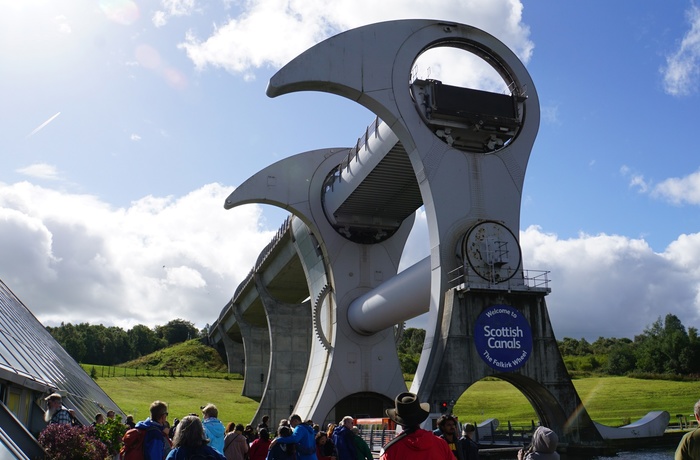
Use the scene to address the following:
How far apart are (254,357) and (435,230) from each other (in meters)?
45.4

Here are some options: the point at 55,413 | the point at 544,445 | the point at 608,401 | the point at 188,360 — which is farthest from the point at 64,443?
the point at 188,360

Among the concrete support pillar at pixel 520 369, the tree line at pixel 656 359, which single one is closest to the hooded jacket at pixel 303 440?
the concrete support pillar at pixel 520 369

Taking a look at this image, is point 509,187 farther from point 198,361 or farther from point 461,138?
point 198,361

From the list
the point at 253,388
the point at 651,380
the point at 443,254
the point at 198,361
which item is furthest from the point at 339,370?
the point at 198,361

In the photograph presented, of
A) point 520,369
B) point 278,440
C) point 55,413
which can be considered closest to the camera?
point 278,440

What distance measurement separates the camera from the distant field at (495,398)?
44.0 meters

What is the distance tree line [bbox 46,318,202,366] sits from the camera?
118769 mm

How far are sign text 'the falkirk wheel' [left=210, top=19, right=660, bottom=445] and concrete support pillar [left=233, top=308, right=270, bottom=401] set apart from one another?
3031 centimetres

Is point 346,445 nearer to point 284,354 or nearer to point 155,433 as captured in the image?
point 155,433

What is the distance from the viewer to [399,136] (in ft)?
74.0

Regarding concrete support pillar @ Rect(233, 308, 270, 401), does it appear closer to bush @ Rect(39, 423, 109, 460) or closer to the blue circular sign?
the blue circular sign

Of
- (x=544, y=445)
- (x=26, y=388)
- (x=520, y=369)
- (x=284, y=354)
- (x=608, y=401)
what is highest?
(x=284, y=354)

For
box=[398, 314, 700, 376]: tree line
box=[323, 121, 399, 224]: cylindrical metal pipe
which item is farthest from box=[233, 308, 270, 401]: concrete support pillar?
box=[323, 121, 399, 224]: cylindrical metal pipe

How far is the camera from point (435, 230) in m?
21.6
